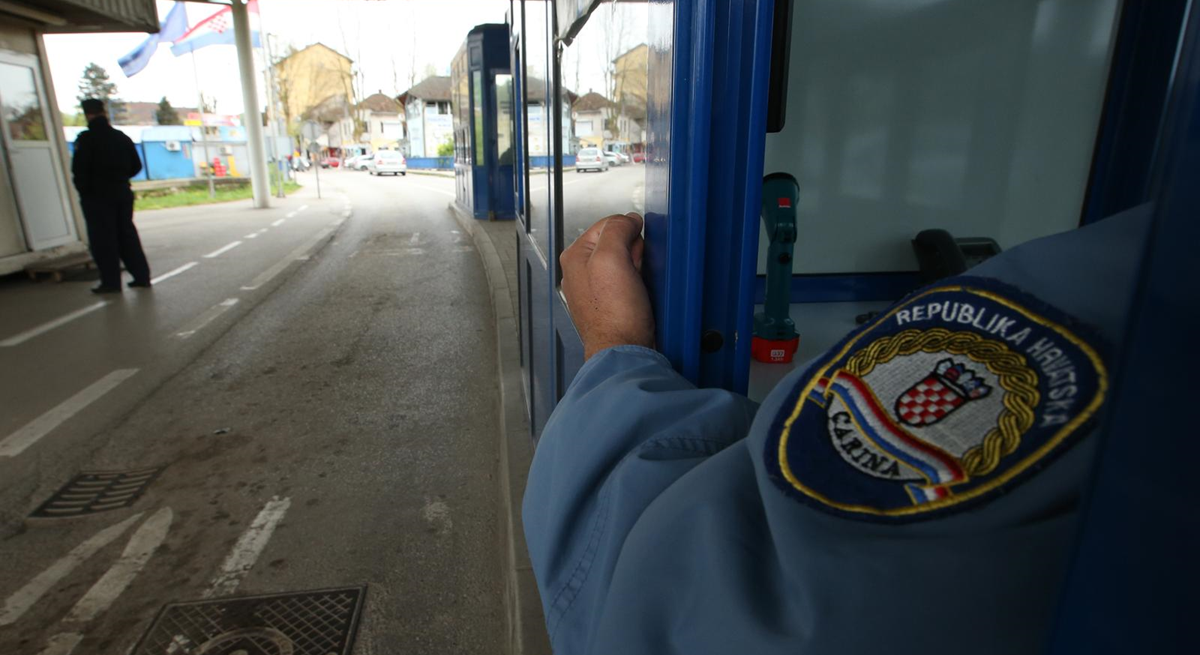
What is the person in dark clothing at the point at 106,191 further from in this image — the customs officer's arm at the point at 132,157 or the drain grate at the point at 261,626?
the drain grate at the point at 261,626

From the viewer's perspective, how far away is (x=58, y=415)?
4.34 meters

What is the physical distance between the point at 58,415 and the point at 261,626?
2942 mm

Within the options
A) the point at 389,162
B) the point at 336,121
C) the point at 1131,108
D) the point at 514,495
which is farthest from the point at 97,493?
the point at 336,121

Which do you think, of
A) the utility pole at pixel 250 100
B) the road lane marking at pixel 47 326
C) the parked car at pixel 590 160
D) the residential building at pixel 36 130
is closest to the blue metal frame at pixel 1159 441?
the parked car at pixel 590 160

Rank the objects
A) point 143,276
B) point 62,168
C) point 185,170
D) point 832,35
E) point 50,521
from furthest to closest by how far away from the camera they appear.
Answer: point 185,170, point 62,168, point 143,276, point 50,521, point 832,35

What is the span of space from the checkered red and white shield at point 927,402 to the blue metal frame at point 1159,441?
185mm

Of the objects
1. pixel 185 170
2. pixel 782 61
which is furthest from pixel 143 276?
pixel 185 170

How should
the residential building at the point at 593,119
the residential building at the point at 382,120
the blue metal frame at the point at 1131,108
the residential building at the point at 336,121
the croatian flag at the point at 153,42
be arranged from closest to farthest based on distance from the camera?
1. the residential building at the point at 593,119
2. the blue metal frame at the point at 1131,108
3. the croatian flag at the point at 153,42
4. the residential building at the point at 336,121
5. the residential building at the point at 382,120

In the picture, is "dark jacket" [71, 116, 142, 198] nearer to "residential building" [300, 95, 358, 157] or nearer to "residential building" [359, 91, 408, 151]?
"residential building" [300, 95, 358, 157]

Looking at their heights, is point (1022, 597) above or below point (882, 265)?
above

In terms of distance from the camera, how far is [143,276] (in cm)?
808

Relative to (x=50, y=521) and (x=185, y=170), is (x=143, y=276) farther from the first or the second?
(x=185, y=170)

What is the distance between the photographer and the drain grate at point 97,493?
327 cm

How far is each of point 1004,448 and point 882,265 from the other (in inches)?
119
